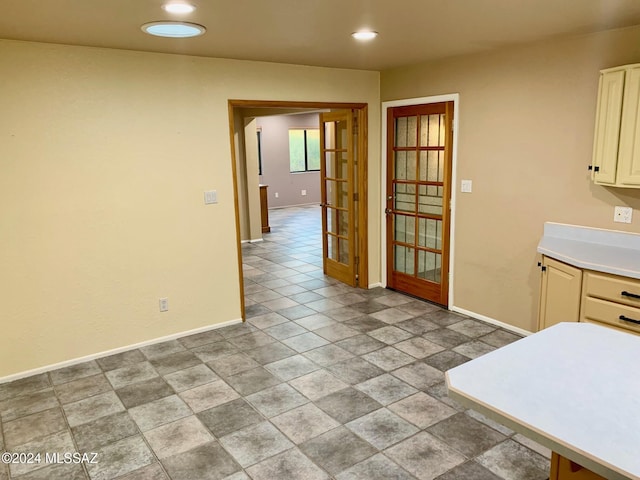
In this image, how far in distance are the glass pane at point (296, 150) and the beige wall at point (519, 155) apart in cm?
757

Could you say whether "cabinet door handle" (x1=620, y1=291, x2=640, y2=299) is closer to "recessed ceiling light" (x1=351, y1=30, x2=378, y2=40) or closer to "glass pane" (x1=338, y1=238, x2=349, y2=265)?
"recessed ceiling light" (x1=351, y1=30, x2=378, y2=40)

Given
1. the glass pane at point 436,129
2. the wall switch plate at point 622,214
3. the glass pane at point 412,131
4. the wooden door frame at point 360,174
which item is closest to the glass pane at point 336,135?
the wooden door frame at point 360,174

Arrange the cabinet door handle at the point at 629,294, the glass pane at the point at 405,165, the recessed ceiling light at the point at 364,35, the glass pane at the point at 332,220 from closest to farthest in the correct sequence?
the cabinet door handle at the point at 629,294
the recessed ceiling light at the point at 364,35
the glass pane at the point at 405,165
the glass pane at the point at 332,220

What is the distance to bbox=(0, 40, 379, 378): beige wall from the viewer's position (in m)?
3.34

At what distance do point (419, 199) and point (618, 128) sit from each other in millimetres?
2119

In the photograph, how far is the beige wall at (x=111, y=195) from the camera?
334cm

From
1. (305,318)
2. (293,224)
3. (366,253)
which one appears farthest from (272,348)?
(293,224)

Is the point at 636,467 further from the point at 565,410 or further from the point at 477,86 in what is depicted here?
the point at 477,86

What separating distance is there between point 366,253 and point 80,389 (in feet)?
10.3

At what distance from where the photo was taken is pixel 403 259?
5219 millimetres

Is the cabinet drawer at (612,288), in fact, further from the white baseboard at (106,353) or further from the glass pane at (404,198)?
the white baseboard at (106,353)

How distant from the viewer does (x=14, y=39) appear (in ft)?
10.3

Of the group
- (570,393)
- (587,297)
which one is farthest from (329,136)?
(570,393)

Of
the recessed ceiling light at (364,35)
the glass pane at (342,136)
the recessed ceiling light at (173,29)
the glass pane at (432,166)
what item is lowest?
the glass pane at (432,166)
